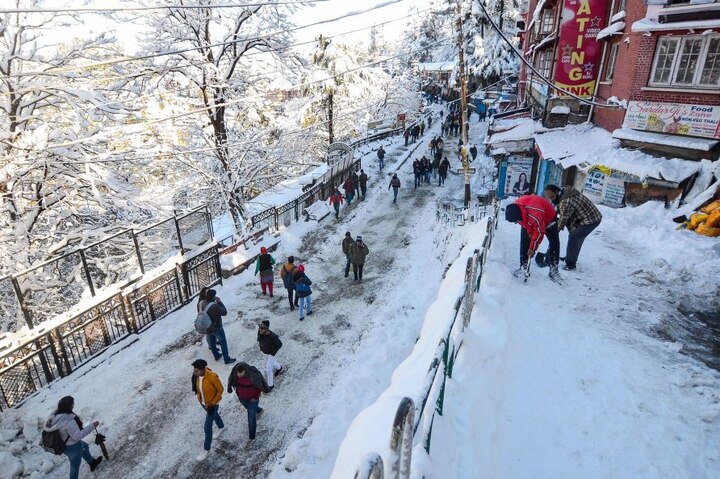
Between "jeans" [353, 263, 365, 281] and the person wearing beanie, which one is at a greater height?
the person wearing beanie

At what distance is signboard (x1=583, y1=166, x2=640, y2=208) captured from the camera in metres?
11.8

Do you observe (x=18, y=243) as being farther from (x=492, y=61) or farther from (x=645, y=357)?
(x=492, y=61)

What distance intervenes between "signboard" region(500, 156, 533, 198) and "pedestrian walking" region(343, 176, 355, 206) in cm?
746

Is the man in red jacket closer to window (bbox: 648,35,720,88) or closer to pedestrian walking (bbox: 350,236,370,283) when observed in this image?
pedestrian walking (bbox: 350,236,370,283)

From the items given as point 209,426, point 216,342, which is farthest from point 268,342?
point 216,342

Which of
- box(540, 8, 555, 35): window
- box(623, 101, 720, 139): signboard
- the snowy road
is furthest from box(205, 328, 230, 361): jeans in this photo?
box(540, 8, 555, 35): window

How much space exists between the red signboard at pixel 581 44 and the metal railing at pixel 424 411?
557 inches

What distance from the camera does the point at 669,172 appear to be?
10.4 m

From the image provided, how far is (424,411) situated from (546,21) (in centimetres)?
2495

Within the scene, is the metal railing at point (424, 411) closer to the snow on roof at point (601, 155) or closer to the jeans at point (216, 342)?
the jeans at point (216, 342)

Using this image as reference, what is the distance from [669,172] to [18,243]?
1675 cm

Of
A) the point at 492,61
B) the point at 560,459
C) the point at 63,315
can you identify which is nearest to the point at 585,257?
the point at 560,459

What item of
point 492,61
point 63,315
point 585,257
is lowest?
point 63,315

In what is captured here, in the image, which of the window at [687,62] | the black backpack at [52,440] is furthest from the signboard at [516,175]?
the black backpack at [52,440]
